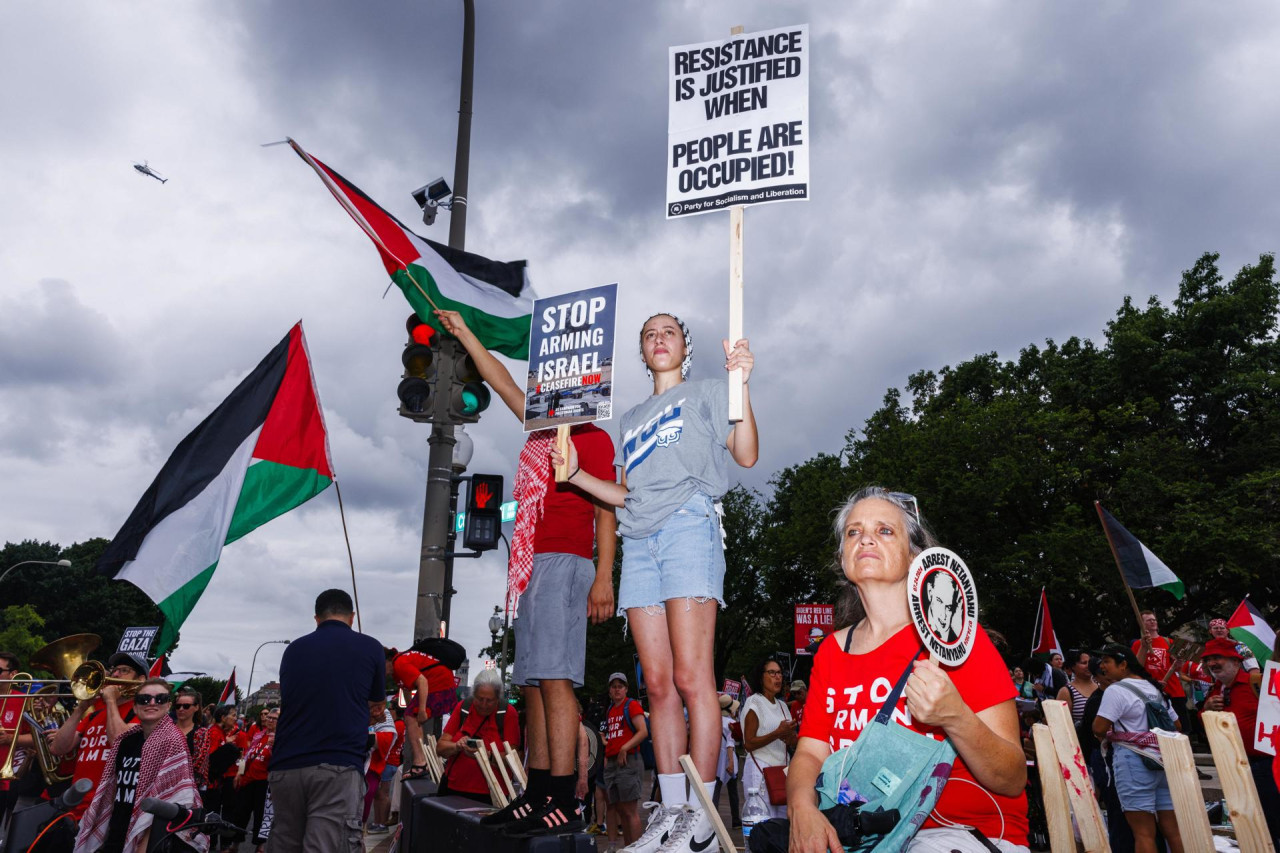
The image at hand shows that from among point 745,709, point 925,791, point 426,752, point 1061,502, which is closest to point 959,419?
point 1061,502

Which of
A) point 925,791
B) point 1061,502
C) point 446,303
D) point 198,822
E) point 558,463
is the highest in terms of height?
point 1061,502

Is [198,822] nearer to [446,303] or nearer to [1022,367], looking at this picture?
[446,303]

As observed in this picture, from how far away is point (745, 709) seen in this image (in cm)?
964

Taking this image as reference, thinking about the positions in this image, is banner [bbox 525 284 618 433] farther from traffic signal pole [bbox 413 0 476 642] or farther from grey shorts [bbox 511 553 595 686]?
traffic signal pole [bbox 413 0 476 642]

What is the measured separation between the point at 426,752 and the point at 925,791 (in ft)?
23.0

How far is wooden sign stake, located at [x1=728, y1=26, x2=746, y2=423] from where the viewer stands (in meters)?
4.01

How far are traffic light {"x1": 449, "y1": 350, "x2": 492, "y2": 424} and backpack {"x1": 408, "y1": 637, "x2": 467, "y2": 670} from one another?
1.89m

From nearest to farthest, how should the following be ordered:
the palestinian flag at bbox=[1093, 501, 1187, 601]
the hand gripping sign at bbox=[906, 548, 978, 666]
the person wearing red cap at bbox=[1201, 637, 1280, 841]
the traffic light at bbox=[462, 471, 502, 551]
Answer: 1. the hand gripping sign at bbox=[906, 548, 978, 666]
2. the person wearing red cap at bbox=[1201, 637, 1280, 841]
3. the traffic light at bbox=[462, 471, 502, 551]
4. the palestinian flag at bbox=[1093, 501, 1187, 601]

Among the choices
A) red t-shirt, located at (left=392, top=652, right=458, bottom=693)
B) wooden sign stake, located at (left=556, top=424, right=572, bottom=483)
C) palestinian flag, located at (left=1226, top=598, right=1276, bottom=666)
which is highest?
wooden sign stake, located at (left=556, top=424, right=572, bottom=483)

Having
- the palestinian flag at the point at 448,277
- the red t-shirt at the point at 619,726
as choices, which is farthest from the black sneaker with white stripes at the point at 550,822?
the red t-shirt at the point at 619,726

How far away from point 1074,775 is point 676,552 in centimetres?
167

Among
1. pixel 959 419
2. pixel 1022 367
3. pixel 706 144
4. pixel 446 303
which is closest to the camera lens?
pixel 706 144

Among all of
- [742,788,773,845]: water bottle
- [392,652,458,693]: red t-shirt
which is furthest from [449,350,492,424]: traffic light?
[742,788,773,845]: water bottle

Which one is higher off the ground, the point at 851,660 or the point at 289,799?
the point at 851,660
